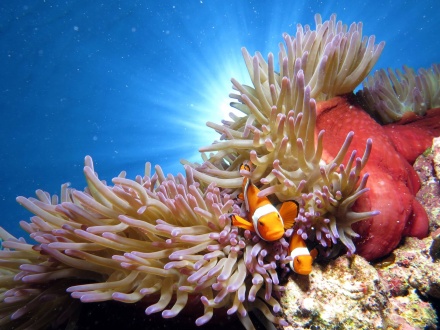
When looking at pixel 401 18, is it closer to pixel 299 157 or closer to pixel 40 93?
pixel 299 157

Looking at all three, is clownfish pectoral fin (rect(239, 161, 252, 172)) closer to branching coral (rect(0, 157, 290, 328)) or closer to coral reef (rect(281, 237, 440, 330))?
branching coral (rect(0, 157, 290, 328))

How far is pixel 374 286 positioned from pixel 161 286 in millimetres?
1183

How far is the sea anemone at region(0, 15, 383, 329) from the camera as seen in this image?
1.76 metres

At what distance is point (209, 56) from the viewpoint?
946 cm

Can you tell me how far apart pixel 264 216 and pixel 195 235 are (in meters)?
0.41

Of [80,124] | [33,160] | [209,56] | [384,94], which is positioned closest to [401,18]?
[209,56]

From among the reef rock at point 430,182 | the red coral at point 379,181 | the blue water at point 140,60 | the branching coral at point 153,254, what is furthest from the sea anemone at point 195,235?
the blue water at point 140,60

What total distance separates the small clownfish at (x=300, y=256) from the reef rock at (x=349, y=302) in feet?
0.56

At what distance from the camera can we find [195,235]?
190 cm

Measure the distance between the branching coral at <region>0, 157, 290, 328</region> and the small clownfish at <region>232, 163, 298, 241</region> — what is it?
0.30 ft

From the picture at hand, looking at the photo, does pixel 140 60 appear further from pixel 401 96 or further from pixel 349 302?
pixel 349 302

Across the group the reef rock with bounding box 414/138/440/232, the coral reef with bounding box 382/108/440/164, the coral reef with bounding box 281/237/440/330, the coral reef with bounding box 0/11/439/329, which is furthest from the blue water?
the coral reef with bounding box 281/237/440/330

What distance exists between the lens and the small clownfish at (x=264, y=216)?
1.75 metres

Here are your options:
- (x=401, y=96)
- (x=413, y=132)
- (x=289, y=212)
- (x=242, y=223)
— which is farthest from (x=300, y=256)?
(x=401, y=96)
